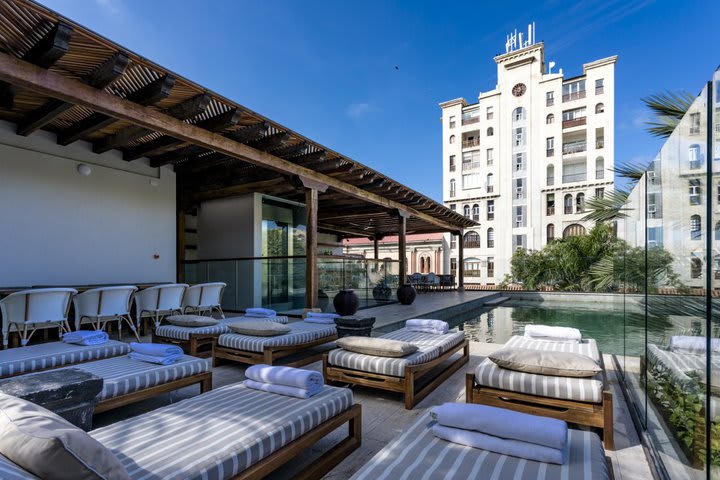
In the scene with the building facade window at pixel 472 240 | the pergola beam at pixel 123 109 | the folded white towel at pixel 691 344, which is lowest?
the folded white towel at pixel 691 344

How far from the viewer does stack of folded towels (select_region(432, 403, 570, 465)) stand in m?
1.77

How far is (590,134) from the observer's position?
25625 mm

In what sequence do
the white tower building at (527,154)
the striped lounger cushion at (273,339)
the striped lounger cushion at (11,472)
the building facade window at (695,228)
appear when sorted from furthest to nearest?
the white tower building at (527,154) → the striped lounger cushion at (273,339) → the building facade window at (695,228) → the striped lounger cushion at (11,472)

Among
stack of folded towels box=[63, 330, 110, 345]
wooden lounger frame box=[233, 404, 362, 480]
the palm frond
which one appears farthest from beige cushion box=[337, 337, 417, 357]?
the palm frond

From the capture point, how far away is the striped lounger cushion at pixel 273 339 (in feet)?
14.1

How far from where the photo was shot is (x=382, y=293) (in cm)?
1095

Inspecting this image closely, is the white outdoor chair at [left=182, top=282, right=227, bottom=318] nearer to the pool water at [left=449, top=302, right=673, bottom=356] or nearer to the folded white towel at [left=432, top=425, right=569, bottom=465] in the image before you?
the pool water at [left=449, top=302, right=673, bottom=356]

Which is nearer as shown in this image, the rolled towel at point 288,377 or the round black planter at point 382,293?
the rolled towel at point 288,377

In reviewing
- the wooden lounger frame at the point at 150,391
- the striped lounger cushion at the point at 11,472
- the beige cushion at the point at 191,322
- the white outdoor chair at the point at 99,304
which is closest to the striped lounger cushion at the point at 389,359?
the wooden lounger frame at the point at 150,391

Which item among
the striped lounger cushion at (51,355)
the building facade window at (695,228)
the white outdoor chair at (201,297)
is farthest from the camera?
the white outdoor chair at (201,297)

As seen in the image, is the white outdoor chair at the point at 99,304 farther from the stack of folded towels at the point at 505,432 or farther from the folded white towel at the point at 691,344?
the folded white towel at the point at 691,344

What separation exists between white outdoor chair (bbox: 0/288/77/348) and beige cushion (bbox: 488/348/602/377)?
5.43m

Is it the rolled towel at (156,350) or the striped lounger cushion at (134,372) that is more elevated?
the rolled towel at (156,350)

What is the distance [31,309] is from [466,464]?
565 cm
